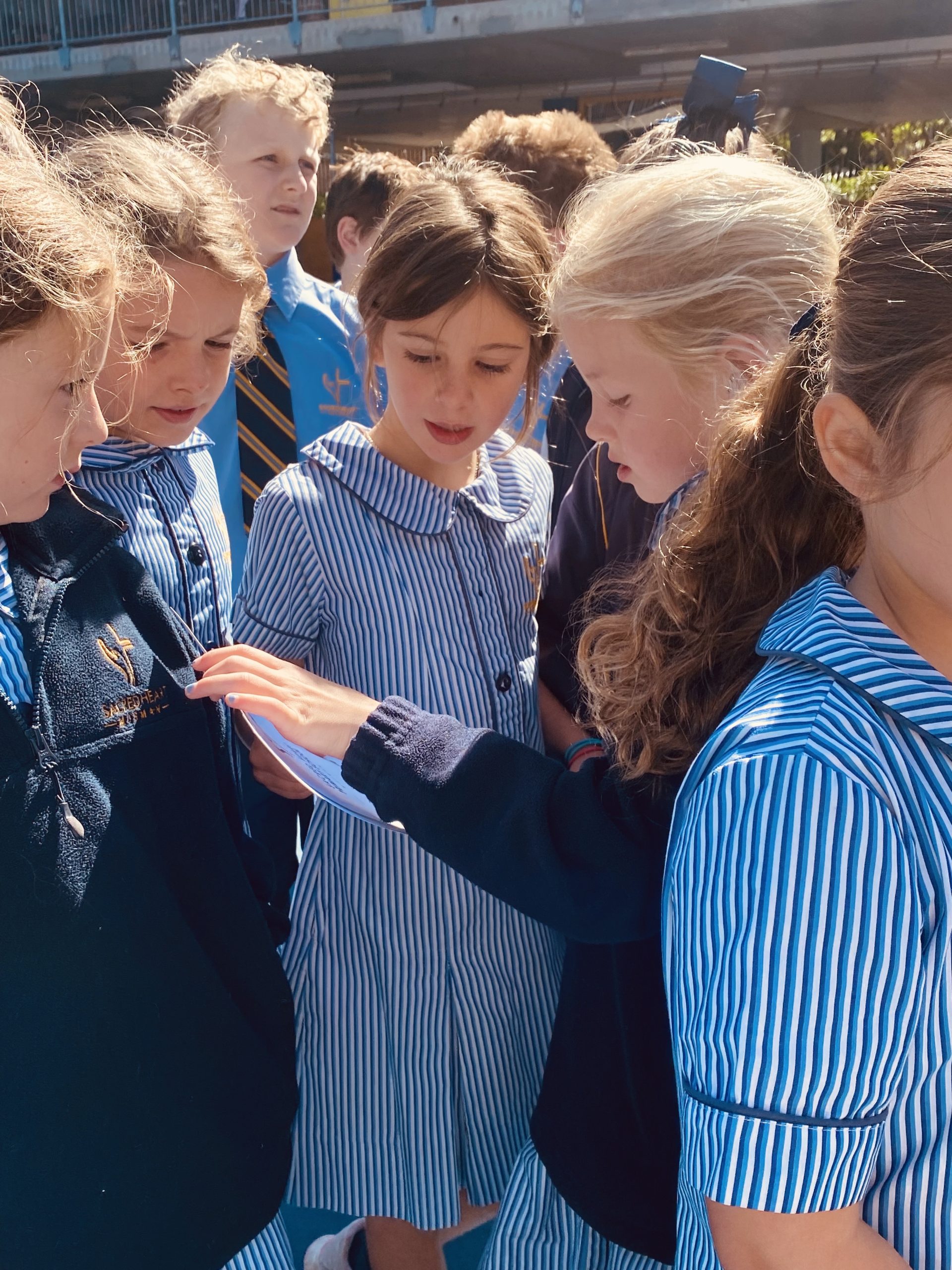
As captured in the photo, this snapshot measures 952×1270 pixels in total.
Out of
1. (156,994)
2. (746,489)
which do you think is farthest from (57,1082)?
(746,489)

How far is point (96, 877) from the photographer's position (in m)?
1.15

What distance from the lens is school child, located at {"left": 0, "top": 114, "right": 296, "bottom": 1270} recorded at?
3.60 feet

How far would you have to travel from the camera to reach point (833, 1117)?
803 millimetres

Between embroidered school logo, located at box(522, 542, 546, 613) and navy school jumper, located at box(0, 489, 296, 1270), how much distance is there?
2.22 feet

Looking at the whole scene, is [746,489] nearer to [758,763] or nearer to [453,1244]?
[758,763]

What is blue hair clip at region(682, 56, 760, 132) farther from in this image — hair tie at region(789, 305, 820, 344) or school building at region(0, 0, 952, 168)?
school building at region(0, 0, 952, 168)

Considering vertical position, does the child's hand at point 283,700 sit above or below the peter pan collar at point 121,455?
below

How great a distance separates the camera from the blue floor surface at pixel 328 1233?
2.13 meters

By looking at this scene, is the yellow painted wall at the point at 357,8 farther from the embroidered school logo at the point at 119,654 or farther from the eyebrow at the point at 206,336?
the embroidered school logo at the point at 119,654

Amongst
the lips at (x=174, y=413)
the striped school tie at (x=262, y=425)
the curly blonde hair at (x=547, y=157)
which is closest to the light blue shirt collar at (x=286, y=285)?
the striped school tie at (x=262, y=425)

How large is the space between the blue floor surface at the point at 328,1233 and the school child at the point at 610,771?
0.80 metres

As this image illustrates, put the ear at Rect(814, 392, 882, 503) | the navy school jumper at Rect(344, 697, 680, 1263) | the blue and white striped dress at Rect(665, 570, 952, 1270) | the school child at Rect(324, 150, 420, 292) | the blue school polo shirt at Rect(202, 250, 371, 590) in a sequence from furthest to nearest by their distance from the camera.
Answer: the school child at Rect(324, 150, 420, 292) < the blue school polo shirt at Rect(202, 250, 371, 590) < the navy school jumper at Rect(344, 697, 680, 1263) < the ear at Rect(814, 392, 882, 503) < the blue and white striped dress at Rect(665, 570, 952, 1270)

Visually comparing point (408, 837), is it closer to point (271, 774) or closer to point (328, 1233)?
point (271, 774)

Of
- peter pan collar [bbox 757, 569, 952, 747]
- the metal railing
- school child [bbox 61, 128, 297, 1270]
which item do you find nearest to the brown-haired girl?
school child [bbox 61, 128, 297, 1270]
